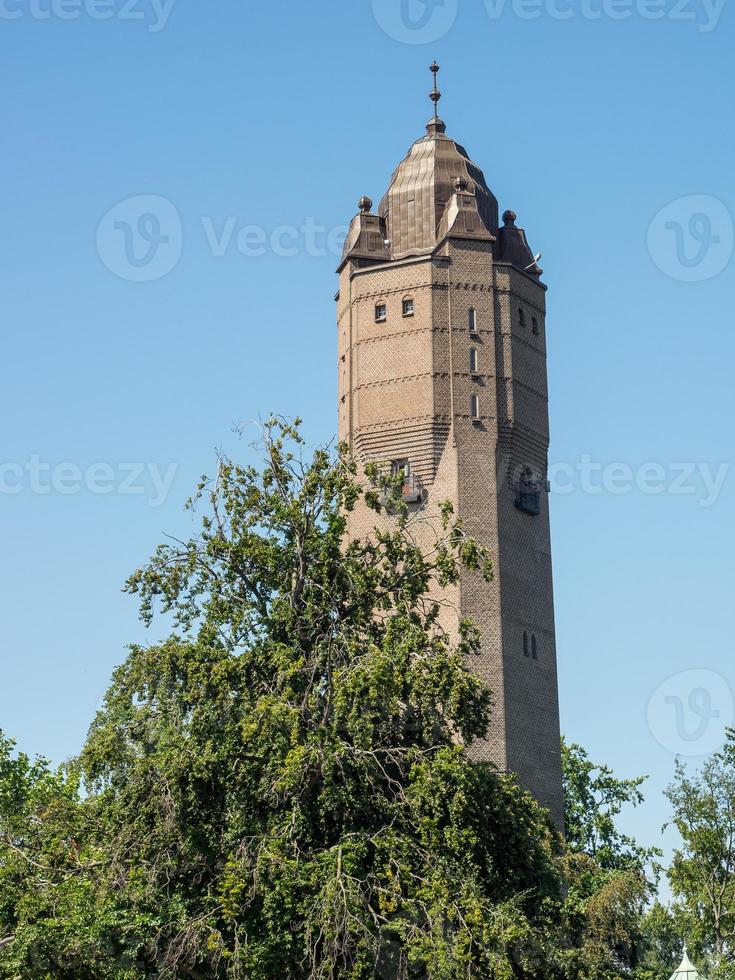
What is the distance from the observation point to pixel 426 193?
54.2 m

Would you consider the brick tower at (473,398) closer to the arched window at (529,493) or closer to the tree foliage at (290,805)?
the arched window at (529,493)

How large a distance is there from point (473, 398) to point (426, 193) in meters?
7.95

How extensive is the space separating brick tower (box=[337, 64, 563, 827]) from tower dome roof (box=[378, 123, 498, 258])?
0.06 m

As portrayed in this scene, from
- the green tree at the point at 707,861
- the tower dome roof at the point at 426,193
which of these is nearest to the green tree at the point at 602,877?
the green tree at the point at 707,861

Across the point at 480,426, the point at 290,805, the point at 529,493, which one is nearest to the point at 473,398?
the point at 480,426

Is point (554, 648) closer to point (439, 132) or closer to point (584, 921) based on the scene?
point (584, 921)

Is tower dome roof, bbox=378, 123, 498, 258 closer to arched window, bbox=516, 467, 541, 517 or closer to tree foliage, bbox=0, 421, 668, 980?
arched window, bbox=516, 467, 541, 517

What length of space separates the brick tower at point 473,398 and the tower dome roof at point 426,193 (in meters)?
0.06

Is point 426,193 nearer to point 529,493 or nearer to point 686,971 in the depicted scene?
point 529,493

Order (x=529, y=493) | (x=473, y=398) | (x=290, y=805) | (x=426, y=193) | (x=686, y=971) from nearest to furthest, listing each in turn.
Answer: (x=290, y=805) < (x=686, y=971) < (x=473, y=398) < (x=529, y=493) < (x=426, y=193)

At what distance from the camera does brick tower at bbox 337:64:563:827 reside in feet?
160

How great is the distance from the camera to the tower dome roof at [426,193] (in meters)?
53.6

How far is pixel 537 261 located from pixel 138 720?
2688cm

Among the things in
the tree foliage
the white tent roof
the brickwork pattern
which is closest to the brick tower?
the brickwork pattern
